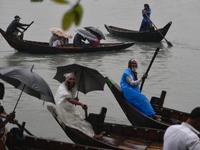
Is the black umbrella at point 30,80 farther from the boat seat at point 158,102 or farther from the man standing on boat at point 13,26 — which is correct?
the man standing on boat at point 13,26

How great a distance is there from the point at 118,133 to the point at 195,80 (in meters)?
6.49

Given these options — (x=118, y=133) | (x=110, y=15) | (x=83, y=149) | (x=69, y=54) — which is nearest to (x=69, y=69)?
(x=118, y=133)

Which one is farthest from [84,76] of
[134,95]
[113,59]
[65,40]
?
[113,59]

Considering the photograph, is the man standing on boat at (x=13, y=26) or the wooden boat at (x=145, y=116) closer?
the wooden boat at (x=145, y=116)

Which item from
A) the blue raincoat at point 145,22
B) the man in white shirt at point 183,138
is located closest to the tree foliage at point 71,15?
the man in white shirt at point 183,138

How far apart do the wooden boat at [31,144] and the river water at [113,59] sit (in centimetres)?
222

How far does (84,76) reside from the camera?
21.9ft

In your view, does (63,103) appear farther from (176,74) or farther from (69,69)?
(176,74)

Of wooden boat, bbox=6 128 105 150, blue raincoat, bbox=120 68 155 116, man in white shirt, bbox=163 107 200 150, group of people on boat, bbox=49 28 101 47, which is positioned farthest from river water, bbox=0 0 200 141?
wooden boat, bbox=6 128 105 150

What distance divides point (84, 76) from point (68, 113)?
0.68 meters

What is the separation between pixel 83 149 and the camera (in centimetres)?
550

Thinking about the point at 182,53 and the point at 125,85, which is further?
the point at 182,53

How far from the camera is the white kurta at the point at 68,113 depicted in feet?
20.1

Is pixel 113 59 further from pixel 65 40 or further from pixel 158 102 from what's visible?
pixel 158 102
